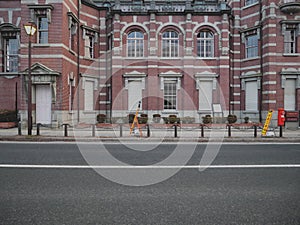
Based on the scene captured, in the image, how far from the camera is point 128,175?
206 inches

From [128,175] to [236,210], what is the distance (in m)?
2.59

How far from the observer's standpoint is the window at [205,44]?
2067 centimetres

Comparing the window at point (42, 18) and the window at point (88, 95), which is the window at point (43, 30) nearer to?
the window at point (42, 18)

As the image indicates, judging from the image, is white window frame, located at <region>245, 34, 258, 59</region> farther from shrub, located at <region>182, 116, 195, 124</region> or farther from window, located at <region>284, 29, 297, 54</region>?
shrub, located at <region>182, 116, 195, 124</region>

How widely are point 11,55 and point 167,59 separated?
13.7 meters

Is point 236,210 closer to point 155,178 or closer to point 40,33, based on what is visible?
point 155,178

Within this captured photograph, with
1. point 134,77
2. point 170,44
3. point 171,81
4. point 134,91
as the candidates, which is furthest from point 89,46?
point 171,81

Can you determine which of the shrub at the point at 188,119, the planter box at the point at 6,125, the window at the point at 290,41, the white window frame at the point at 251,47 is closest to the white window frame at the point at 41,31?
the planter box at the point at 6,125

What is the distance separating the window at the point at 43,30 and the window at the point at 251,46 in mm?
17330

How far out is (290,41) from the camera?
1817 cm

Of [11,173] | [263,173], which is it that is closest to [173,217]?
[263,173]

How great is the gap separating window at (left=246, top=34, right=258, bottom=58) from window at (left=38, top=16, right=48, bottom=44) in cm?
1733

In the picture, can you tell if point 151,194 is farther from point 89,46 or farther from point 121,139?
point 89,46

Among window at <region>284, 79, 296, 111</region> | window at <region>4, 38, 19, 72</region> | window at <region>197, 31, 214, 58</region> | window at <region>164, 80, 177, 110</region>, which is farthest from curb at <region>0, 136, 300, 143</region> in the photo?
window at <region>197, 31, 214, 58</region>
